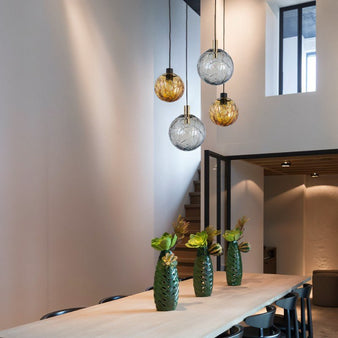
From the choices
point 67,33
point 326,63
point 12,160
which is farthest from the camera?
point 326,63

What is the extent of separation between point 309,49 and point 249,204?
256cm

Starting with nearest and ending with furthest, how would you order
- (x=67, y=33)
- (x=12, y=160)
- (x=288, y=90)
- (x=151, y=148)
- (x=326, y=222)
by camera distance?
(x=12, y=160) < (x=67, y=33) < (x=288, y=90) < (x=151, y=148) < (x=326, y=222)

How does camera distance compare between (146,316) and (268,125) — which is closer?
(146,316)

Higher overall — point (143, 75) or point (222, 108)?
point (143, 75)

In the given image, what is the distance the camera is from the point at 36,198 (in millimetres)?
5270

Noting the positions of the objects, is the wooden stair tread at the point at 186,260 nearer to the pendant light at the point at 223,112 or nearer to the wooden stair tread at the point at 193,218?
the wooden stair tread at the point at 193,218

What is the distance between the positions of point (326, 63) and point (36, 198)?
3987 millimetres

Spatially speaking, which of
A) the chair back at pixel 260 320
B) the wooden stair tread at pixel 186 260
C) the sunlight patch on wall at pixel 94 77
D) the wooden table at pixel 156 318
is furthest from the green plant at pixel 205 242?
the wooden stair tread at pixel 186 260

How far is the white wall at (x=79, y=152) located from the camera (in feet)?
16.5

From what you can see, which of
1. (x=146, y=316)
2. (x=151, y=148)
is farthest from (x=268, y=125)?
(x=146, y=316)

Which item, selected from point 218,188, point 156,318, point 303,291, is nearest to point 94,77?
point 218,188

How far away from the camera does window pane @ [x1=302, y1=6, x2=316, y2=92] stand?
6.88 m

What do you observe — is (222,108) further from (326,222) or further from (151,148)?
(326,222)

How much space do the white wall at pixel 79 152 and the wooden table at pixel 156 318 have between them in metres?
1.86
